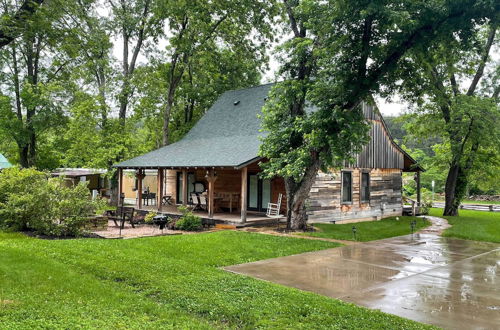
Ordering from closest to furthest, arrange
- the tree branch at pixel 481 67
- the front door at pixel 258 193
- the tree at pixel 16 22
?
the tree at pixel 16 22 → the front door at pixel 258 193 → the tree branch at pixel 481 67

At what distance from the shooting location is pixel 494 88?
843 inches

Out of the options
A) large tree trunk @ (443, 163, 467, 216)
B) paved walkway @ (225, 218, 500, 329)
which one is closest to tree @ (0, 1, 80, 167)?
paved walkway @ (225, 218, 500, 329)

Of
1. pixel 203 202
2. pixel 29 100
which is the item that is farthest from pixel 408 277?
pixel 29 100

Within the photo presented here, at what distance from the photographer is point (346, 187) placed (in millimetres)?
18031

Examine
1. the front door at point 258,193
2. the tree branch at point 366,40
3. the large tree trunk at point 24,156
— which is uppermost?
the tree branch at point 366,40

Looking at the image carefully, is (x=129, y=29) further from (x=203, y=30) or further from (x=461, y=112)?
(x=461, y=112)

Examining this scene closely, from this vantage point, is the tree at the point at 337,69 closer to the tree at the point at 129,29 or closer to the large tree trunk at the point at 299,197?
the large tree trunk at the point at 299,197

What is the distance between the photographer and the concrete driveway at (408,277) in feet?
18.6

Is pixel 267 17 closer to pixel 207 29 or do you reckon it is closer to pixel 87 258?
pixel 207 29

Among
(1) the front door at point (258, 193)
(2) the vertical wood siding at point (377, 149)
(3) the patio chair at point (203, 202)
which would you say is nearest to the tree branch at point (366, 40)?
(2) the vertical wood siding at point (377, 149)

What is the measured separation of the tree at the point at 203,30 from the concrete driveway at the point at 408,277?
513 inches

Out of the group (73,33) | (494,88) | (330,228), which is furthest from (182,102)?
(73,33)

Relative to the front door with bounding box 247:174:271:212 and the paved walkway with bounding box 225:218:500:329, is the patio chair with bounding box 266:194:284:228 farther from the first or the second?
the paved walkway with bounding box 225:218:500:329

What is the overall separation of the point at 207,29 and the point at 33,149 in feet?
49.2
